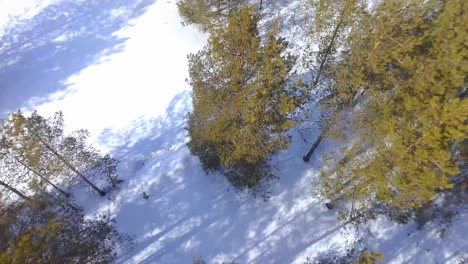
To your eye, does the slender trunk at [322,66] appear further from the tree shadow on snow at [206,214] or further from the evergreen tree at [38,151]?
the evergreen tree at [38,151]

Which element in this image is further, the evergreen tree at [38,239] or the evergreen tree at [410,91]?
the evergreen tree at [410,91]

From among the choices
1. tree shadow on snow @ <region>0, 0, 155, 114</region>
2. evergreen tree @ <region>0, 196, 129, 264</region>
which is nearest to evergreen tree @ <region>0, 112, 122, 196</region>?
evergreen tree @ <region>0, 196, 129, 264</region>

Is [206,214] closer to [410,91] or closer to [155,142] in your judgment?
[155,142]

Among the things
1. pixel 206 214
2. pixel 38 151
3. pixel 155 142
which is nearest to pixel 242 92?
pixel 206 214

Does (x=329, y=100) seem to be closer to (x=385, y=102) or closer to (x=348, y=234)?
(x=385, y=102)

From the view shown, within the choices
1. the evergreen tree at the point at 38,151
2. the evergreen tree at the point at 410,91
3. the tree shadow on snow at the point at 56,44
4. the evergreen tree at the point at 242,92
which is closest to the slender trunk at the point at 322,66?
the evergreen tree at the point at 410,91

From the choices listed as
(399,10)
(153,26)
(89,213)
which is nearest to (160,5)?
(153,26)
